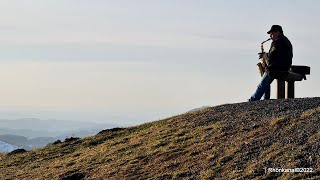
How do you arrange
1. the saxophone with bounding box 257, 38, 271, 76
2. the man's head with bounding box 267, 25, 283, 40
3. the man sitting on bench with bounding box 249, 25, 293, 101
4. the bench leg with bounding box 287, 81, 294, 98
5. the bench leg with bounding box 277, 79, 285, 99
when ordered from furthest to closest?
the bench leg with bounding box 287, 81, 294, 98 → the bench leg with bounding box 277, 79, 285, 99 → the saxophone with bounding box 257, 38, 271, 76 → the man sitting on bench with bounding box 249, 25, 293, 101 → the man's head with bounding box 267, 25, 283, 40

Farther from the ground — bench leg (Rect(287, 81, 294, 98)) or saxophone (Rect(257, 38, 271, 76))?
saxophone (Rect(257, 38, 271, 76))

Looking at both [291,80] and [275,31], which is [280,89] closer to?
[291,80]

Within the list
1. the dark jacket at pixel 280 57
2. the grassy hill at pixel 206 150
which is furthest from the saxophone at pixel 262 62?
the grassy hill at pixel 206 150

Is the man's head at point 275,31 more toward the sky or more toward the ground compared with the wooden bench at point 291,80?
more toward the sky

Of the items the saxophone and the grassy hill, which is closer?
the grassy hill

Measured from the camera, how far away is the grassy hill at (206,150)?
12.0 meters

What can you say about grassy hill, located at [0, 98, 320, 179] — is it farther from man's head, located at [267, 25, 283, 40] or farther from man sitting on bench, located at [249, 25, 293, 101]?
man's head, located at [267, 25, 283, 40]

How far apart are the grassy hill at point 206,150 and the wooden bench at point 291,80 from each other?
136 cm

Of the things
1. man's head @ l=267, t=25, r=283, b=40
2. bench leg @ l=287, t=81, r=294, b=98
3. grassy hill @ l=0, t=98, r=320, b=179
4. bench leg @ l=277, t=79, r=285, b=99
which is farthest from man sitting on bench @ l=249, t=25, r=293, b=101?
bench leg @ l=287, t=81, r=294, b=98

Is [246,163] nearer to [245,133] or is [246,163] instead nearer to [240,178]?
[240,178]

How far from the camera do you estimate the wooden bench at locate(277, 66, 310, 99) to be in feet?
63.3

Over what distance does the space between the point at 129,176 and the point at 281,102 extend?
6.12 m

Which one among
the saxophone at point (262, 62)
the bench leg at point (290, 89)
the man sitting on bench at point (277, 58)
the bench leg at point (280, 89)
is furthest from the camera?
the bench leg at point (290, 89)

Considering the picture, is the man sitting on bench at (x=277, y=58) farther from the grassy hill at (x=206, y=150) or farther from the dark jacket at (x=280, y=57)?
the grassy hill at (x=206, y=150)
